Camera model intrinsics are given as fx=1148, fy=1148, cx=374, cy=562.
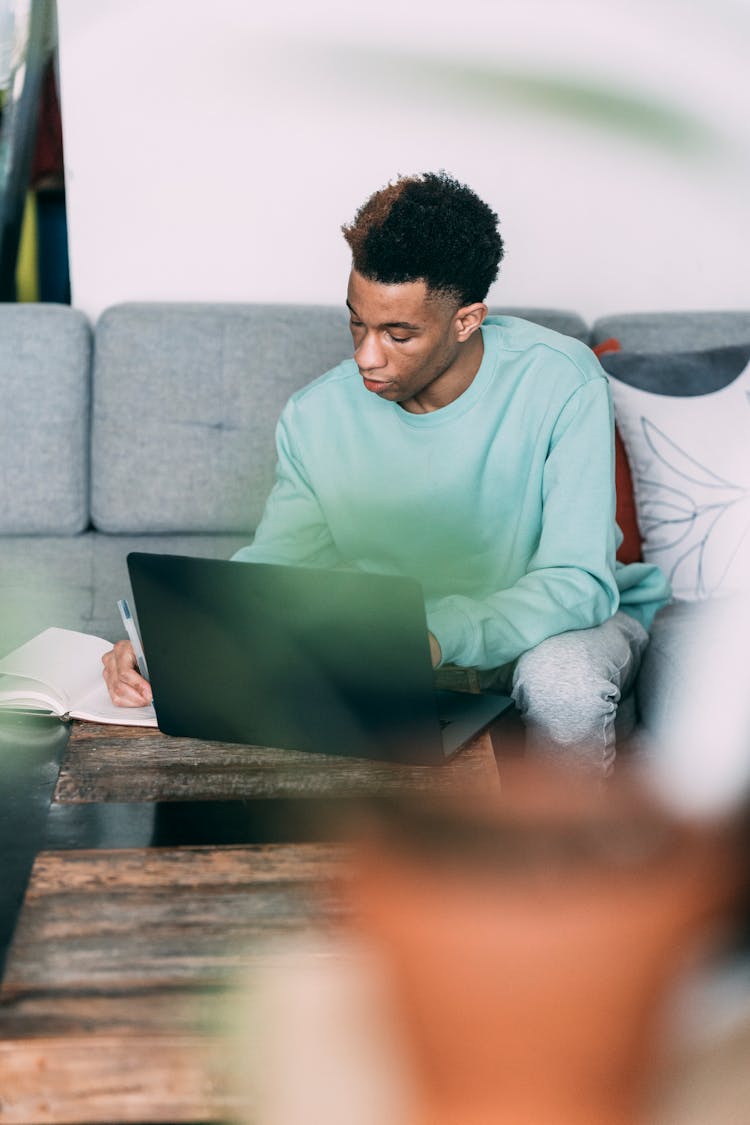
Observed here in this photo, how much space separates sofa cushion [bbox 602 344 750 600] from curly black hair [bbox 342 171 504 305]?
57cm

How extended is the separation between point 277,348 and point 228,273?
0.27 metres

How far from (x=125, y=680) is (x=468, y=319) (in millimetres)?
584

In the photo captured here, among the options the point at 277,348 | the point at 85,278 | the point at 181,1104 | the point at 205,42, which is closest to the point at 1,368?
the point at 85,278

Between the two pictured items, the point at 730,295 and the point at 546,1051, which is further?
the point at 730,295

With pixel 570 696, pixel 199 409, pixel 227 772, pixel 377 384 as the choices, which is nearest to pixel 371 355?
pixel 377 384

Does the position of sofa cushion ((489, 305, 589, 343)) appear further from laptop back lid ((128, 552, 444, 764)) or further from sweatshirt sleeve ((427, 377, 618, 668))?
laptop back lid ((128, 552, 444, 764))

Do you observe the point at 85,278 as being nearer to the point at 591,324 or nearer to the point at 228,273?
the point at 228,273

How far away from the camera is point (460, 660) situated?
1187 millimetres

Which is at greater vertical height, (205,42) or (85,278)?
(205,42)

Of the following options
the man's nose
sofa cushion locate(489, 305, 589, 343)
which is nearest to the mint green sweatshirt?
the man's nose

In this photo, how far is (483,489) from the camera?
1.39 metres

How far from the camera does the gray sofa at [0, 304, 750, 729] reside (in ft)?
6.11

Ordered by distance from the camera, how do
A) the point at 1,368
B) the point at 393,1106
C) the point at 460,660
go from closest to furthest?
the point at 393,1106 → the point at 460,660 → the point at 1,368

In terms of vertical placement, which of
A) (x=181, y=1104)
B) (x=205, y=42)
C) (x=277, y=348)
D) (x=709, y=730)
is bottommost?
(x=709, y=730)
